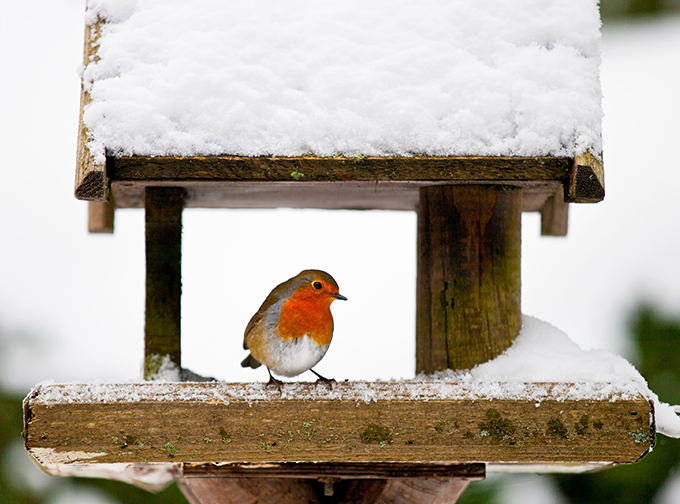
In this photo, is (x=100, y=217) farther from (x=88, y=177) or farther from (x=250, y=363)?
(x=88, y=177)

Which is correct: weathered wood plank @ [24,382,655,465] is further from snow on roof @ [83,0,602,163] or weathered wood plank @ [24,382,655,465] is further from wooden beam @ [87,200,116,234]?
wooden beam @ [87,200,116,234]

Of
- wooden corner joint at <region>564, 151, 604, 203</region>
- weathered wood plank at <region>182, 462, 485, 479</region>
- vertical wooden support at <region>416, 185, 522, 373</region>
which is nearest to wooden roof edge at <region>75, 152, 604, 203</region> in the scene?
wooden corner joint at <region>564, 151, 604, 203</region>

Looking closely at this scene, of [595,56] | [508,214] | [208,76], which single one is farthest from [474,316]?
[208,76]

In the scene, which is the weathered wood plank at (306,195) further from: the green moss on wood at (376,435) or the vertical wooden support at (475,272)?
the green moss on wood at (376,435)

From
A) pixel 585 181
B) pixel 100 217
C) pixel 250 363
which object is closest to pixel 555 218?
pixel 585 181

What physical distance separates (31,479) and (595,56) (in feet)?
12.3

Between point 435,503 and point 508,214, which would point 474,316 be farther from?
point 435,503

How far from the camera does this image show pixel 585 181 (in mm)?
1760

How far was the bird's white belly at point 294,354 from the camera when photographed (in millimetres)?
2199

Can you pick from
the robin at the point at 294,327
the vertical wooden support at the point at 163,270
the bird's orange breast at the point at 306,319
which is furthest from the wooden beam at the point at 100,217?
the bird's orange breast at the point at 306,319

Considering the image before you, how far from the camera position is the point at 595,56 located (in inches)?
79.7

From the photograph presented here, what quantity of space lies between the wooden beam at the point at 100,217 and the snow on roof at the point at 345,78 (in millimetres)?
1091

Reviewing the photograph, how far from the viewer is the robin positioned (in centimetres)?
221

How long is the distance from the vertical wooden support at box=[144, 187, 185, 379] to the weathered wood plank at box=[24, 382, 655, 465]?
64 cm
